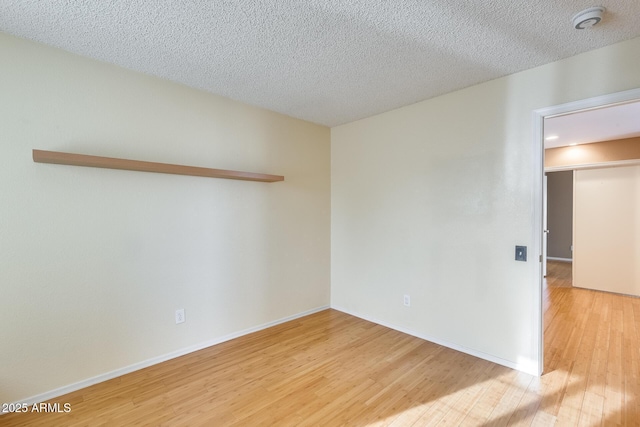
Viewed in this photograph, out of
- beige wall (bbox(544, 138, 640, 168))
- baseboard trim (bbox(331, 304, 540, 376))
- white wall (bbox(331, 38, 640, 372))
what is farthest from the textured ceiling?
beige wall (bbox(544, 138, 640, 168))

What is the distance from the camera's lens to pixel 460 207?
2693 mm

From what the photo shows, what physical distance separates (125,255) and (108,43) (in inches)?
61.2

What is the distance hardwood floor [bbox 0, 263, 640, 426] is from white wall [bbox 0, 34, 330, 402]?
0.32 metres

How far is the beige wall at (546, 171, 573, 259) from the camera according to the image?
7.35 meters

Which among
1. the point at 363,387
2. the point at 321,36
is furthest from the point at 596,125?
the point at 363,387

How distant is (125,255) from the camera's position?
2.28 m

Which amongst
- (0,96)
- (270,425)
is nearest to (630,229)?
(270,425)

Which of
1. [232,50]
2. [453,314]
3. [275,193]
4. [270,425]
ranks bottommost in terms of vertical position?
[270,425]

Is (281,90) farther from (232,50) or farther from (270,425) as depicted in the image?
(270,425)

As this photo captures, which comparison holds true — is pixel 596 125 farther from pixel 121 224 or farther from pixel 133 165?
pixel 121 224

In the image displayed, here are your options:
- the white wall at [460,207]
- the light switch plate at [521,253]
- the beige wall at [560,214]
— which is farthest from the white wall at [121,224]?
the beige wall at [560,214]

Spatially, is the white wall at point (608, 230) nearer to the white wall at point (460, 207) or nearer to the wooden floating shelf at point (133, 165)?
the white wall at point (460, 207)

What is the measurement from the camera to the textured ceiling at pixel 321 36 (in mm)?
1599

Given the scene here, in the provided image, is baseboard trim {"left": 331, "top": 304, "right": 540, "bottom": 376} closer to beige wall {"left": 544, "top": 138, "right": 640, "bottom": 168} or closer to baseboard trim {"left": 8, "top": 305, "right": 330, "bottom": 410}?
baseboard trim {"left": 8, "top": 305, "right": 330, "bottom": 410}
